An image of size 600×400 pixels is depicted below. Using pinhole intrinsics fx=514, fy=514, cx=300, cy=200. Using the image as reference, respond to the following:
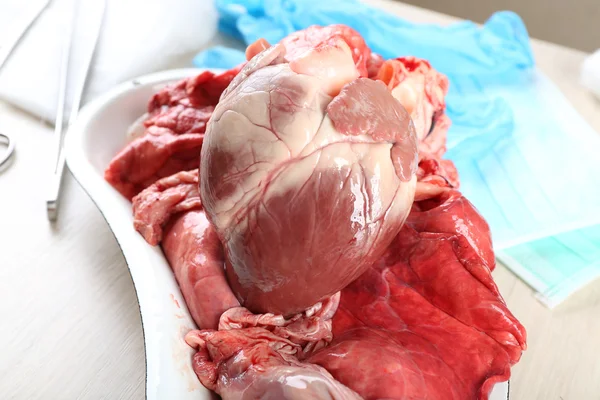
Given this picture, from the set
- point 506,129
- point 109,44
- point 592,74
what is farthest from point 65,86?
point 592,74

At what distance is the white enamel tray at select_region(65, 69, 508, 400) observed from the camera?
0.43 m

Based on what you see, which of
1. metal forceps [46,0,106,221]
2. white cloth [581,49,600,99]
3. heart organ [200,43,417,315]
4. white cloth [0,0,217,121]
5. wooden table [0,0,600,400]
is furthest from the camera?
white cloth [581,49,600,99]

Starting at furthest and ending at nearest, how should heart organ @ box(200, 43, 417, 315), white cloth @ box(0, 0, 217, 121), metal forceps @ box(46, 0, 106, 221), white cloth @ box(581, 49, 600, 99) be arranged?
1. white cloth @ box(581, 49, 600, 99)
2. white cloth @ box(0, 0, 217, 121)
3. metal forceps @ box(46, 0, 106, 221)
4. heart organ @ box(200, 43, 417, 315)

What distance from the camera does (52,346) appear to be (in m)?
0.54

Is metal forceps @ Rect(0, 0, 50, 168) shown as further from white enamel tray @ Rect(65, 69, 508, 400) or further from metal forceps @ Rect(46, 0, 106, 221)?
white enamel tray @ Rect(65, 69, 508, 400)

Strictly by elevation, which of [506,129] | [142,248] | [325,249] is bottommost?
[506,129]

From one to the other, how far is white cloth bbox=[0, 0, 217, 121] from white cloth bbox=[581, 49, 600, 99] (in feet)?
2.75

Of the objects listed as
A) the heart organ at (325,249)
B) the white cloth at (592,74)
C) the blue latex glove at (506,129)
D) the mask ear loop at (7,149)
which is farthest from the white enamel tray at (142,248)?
the white cloth at (592,74)

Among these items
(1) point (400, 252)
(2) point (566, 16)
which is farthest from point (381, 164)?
(2) point (566, 16)

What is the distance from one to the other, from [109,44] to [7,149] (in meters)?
0.32

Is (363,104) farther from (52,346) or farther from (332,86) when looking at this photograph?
(52,346)

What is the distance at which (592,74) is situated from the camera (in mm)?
1145

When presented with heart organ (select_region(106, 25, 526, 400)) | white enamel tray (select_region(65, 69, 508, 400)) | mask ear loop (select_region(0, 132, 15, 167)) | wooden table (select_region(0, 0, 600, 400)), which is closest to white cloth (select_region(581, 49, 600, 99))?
wooden table (select_region(0, 0, 600, 400))

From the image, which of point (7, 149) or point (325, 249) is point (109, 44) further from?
point (325, 249)
